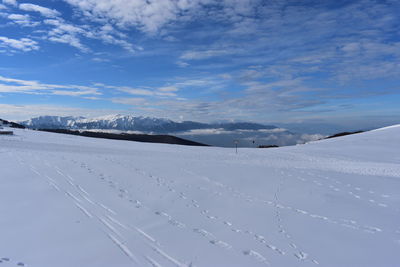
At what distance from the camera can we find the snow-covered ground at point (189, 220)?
543 centimetres

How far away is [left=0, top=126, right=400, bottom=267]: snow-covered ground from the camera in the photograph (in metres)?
5.43

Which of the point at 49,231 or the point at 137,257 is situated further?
the point at 49,231

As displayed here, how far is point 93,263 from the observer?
500 cm

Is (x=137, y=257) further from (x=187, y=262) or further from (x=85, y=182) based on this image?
(x=85, y=182)

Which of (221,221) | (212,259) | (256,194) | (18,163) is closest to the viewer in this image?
(212,259)

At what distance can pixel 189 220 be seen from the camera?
7375 mm

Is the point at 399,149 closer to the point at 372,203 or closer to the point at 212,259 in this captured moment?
the point at 372,203

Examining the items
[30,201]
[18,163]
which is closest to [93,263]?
[30,201]

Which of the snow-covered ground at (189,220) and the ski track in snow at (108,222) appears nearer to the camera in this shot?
the ski track in snow at (108,222)

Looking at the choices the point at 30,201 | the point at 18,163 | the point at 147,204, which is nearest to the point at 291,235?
the point at 147,204

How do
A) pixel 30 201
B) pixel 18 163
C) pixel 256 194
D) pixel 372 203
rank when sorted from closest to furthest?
pixel 30 201
pixel 372 203
pixel 256 194
pixel 18 163

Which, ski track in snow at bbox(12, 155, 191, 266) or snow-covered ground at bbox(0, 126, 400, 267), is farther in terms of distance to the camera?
snow-covered ground at bbox(0, 126, 400, 267)

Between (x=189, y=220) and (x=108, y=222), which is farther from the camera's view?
(x=189, y=220)

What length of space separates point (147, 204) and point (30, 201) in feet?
12.5
